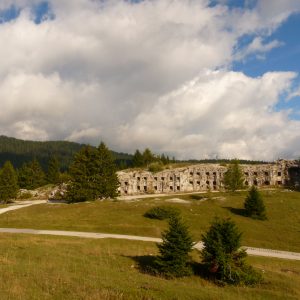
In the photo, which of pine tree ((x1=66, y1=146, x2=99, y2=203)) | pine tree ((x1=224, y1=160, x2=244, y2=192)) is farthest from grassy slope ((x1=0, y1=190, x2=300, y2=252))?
pine tree ((x1=66, y1=146, x2=99, y2=203))

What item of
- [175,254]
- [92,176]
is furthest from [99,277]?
[92,176]

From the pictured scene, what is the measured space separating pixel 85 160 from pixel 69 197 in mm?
8498

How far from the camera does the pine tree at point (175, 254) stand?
22.5 meters

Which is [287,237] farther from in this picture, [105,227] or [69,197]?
[69,197]

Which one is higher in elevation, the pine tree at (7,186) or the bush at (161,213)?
the pine tree at (7,186)

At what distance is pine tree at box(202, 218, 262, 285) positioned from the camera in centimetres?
2170

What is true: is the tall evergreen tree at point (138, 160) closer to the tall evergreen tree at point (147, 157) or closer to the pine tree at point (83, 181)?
the tall evergreen tree at point (147, 157)

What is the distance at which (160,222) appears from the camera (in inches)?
1913

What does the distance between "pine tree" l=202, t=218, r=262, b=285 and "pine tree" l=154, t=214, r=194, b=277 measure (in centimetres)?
132

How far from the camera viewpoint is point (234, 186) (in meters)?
70.9

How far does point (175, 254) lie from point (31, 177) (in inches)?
3966

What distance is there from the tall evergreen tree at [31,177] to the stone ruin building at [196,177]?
31.8 m

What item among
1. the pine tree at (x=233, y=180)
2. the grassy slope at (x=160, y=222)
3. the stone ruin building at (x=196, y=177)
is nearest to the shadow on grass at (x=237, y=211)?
the grassy slope at (x=160, y=222)

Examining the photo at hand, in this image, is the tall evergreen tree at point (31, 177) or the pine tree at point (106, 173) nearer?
the pine tree at point (106, 173)
